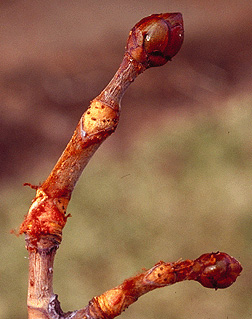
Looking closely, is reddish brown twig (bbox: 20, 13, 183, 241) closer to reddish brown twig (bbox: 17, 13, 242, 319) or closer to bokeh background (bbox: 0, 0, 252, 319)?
reddish brown twig (bbox: 17, 13, 242, 319)

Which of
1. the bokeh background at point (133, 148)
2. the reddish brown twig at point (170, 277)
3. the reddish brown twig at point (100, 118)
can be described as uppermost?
the bokeh background at point (133, 148)

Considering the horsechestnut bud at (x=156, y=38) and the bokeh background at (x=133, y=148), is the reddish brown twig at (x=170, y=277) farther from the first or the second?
the bokeh background at (x=133, y=148)

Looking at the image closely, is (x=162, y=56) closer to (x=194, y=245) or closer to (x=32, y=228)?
(x=32, y=228)

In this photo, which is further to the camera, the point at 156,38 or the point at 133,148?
the point at 133,148

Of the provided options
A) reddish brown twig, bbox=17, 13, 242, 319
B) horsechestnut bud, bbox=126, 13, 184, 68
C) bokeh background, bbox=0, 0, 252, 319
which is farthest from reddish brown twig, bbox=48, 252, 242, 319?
bokeh background, bbox=0, 0, 252, 319

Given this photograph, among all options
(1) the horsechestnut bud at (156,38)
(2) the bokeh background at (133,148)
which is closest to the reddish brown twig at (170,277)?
(1) the horsechestnut bud at (156,38)

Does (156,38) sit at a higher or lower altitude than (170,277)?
higher

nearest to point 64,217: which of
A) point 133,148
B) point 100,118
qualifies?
point 100,118

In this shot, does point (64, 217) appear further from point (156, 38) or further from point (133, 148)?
point (133, 148)
